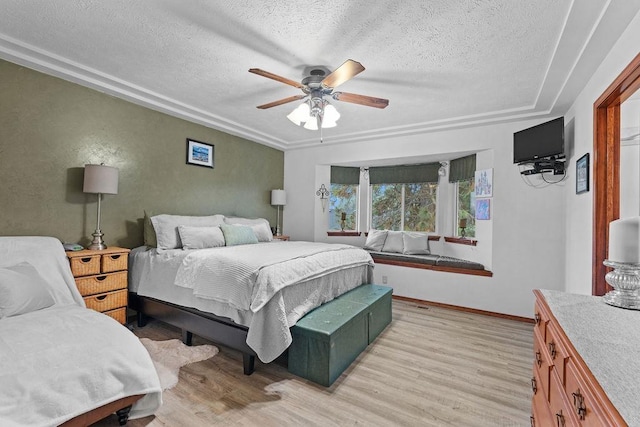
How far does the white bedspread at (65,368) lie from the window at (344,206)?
4166mm

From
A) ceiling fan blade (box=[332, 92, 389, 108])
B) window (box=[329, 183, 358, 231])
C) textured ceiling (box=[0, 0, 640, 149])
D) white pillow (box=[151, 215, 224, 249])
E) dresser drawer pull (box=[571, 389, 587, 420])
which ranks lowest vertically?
dresser drawer pull (box=[571, 389, 587, 420])

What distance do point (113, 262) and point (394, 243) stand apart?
12.8 feet

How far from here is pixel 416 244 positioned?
15.9 feet

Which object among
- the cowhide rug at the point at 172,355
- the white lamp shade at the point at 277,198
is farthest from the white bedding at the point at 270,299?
the white lamp shade at the point at 277,198

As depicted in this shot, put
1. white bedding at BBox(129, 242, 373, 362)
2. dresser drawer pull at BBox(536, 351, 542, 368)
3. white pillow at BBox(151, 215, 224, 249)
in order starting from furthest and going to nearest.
A: white pillow at BBox(151, 215, 224, 249), white bedding at BBox(129, 242, 373, 362), dresser drawer pull at BBox(536, 351, 542, 368)

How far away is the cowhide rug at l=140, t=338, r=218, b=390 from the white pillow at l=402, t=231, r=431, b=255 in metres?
3.27

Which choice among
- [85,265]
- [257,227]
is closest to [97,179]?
[85,265]

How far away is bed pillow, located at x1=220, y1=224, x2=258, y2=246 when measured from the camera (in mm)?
3621

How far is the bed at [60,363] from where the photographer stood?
1.30 m

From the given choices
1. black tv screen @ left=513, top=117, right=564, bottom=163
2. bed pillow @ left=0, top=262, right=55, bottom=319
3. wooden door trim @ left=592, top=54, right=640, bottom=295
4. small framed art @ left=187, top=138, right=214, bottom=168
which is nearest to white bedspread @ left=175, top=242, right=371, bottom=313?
bed pillow @ left=0, top=262, right=55, bottom=319

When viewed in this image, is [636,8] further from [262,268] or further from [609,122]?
[262,268]

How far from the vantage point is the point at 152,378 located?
5.63 feet

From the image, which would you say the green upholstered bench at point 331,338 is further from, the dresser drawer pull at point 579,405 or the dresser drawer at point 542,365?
the dresser drawer pull at point 579,405

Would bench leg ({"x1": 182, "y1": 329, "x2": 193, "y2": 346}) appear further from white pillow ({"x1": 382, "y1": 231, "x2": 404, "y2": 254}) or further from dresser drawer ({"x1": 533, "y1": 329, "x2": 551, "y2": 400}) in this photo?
white pillow ({"x1": 382, "y1": 231, "x2": 404, "y2": 254})
